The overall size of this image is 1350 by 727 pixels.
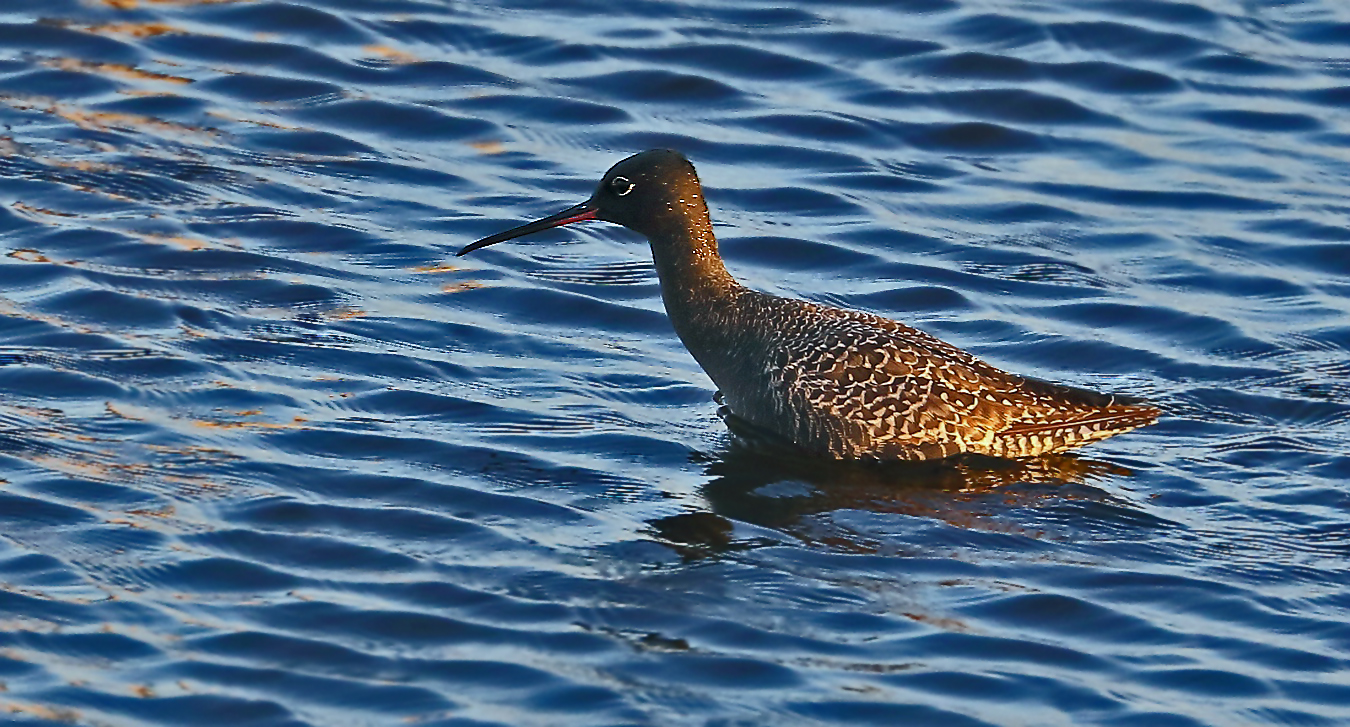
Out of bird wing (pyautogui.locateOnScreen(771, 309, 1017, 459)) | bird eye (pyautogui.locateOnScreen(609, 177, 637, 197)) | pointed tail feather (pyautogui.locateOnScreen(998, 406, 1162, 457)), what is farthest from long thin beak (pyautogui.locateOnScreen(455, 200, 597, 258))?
pointed tail feather (pyautogui.locateOnScreen(998, 406, 1162, 457))

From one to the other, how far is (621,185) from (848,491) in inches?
81.8

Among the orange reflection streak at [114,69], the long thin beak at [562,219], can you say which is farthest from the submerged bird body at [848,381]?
the orange reflection streak at [114,69]

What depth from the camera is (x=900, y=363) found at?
32.8 feet

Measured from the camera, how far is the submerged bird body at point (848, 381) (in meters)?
9.84

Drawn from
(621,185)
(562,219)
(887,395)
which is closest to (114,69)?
(562,219)

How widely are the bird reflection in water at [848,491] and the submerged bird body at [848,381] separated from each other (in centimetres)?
8

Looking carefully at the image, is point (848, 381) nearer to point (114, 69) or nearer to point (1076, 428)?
point (1076, 428)

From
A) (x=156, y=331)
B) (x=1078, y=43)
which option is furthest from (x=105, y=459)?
(x=1078, y=43)

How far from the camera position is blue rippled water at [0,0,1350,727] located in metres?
7.94

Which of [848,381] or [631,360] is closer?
[848,381]

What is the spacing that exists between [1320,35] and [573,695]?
987 cm

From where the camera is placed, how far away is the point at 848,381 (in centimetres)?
996

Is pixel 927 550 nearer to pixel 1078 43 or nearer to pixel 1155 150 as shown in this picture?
pixel 1155 150

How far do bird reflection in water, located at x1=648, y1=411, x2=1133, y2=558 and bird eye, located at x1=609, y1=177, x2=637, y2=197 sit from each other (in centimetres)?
137
